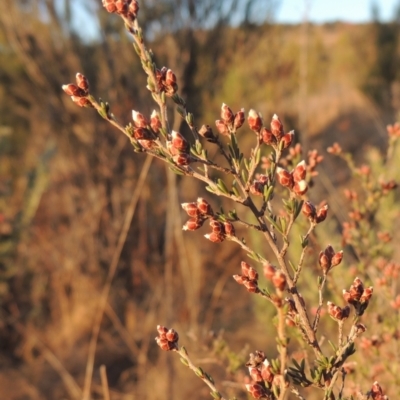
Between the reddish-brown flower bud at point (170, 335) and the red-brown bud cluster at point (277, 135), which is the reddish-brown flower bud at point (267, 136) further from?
the reddish-brown flower bud at point (170, 335)

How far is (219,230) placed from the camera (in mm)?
772

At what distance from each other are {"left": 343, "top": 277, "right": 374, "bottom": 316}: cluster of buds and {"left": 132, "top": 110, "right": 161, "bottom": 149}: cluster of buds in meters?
0.35

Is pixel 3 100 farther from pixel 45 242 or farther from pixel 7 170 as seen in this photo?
pixel 45 242

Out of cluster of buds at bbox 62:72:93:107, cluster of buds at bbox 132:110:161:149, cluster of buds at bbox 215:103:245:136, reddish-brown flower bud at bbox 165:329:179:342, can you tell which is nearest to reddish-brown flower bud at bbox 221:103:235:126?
cluster of buds at bbox 215:103:245:136

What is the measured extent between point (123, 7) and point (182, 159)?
24 cm

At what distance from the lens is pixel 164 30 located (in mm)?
4004

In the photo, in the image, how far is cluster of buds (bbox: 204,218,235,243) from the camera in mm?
770

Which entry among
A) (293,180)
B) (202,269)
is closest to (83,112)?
(202,269)

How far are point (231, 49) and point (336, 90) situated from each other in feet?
31.3

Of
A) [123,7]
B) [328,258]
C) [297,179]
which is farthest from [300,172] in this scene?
[123,7]

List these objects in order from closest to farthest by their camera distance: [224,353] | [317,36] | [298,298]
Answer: [298,298], [224,353], [317,36]

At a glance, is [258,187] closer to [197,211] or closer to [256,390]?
[197,211]

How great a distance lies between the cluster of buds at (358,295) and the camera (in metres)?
0.72

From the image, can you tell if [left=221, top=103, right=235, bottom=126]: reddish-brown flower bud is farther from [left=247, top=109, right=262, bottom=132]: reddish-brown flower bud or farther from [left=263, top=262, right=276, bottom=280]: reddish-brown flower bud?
[left=263, top=262, right=276, bottom=280]: reddish-brown flower bud
